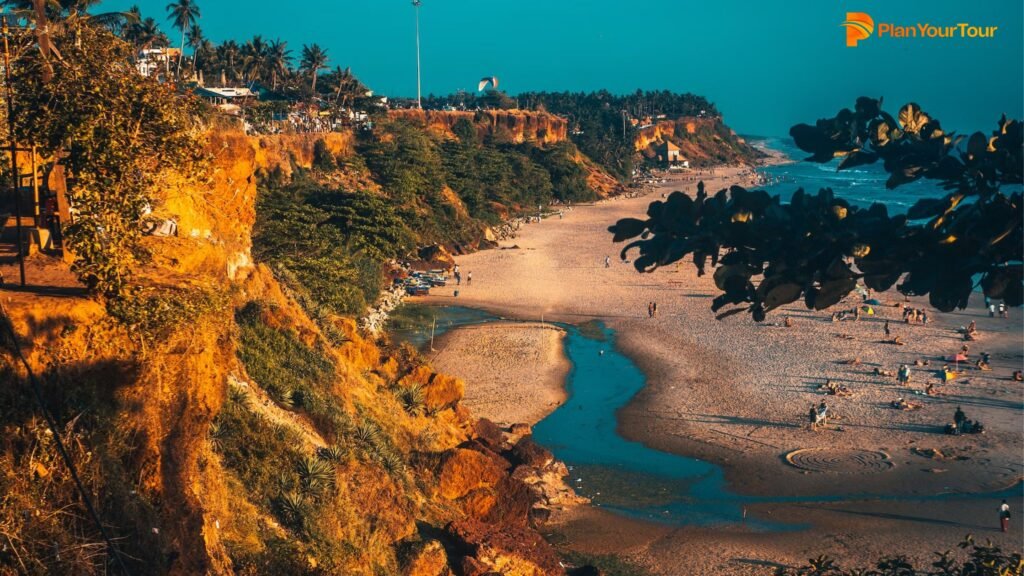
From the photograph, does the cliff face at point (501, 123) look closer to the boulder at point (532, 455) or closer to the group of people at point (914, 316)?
the group of people at point (914, 316)

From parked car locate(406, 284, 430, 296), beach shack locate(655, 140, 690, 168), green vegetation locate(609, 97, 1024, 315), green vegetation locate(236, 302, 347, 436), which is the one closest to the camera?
green vegetation locate(609, 97, 1024, 315)

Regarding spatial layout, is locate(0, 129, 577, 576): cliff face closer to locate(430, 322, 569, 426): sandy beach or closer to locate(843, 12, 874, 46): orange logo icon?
locate(430, 322, 569, 426): sandy beach

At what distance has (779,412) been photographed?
2939 centimetres

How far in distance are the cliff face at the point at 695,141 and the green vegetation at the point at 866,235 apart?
146842 mm

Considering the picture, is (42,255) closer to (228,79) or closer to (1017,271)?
(1017,271)

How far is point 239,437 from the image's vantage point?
47.5ft

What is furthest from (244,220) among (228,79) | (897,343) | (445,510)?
(228,79)

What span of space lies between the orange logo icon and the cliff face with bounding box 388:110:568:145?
75.4m

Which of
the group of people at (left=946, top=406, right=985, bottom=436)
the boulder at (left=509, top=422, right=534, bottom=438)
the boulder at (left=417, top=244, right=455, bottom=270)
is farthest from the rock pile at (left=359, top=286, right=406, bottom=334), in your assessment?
the group of people at (left=946, top=406, right=985, bottom=436)

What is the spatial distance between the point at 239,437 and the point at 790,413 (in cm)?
1956

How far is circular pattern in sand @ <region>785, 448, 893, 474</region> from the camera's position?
24703 mm

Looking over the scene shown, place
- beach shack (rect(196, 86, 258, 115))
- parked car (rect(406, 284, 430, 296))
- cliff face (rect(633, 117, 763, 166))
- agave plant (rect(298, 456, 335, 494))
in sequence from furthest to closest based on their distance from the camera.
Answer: cliff face (rect(633, 117, 763, 166)) → beach shack (rect(196, 86, 258, 115)) → parked car (rect(406, 284, 430, 296)) → agave plant (rect(298, 456, 335, 494))

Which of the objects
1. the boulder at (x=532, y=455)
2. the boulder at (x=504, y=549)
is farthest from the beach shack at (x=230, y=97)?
the boulder at (x=504, y=549)

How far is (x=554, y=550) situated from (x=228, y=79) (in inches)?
2845
